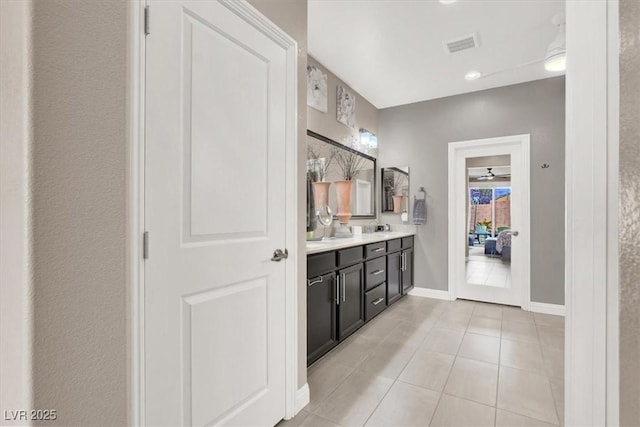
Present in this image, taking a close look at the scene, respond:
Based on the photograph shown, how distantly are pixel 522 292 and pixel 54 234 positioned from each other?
444 centimetres

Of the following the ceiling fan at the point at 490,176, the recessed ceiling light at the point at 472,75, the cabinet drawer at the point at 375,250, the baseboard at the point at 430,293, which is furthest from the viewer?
the baseboard at the point at 430,293

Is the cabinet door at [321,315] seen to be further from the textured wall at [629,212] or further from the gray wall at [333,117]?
the textured wall at [629,212]

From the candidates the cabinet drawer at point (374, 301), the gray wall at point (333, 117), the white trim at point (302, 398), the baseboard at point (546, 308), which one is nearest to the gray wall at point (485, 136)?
the baseboard at point (546, 308)

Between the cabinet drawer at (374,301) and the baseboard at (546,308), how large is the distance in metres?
1.80

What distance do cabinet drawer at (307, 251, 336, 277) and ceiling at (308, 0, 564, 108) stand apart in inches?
74.7

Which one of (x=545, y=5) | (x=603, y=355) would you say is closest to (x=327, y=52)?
(x=545, y=5)

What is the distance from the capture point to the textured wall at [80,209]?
80cm

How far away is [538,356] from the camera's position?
98.1 inches

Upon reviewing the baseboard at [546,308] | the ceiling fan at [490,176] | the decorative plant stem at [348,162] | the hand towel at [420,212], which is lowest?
the baseboard at [546,308]

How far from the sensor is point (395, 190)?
178 inches

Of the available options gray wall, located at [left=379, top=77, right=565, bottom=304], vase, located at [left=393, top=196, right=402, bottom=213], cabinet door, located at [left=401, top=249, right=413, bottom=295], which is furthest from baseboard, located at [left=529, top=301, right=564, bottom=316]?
vase, located at [left=393, top=196, right=402, bottom=213]

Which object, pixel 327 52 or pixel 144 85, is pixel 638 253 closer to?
pixel 144 85

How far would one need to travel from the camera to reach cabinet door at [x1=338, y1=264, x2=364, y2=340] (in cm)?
261

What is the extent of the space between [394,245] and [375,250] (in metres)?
0.63
